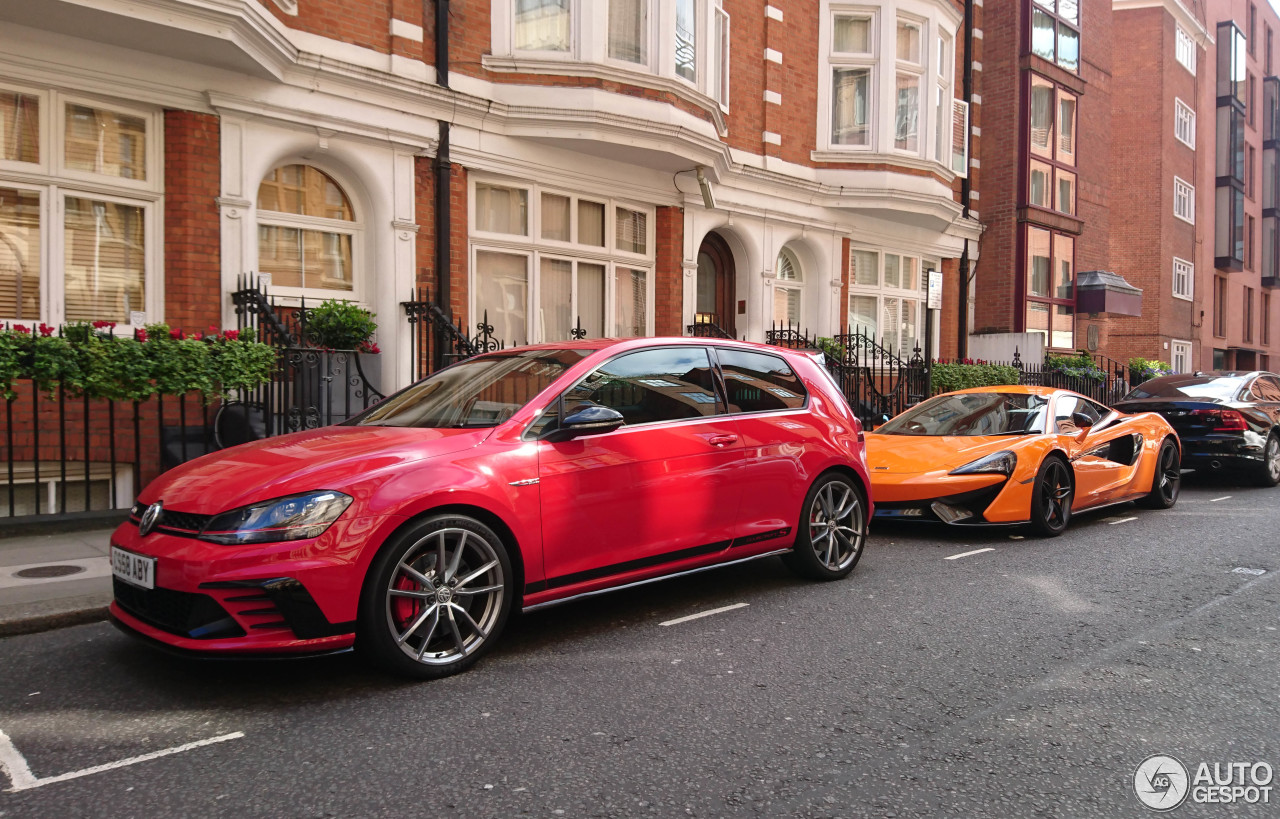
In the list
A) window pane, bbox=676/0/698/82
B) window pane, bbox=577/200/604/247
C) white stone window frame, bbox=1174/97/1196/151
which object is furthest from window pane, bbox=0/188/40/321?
white stone window frame, bbox=1174/97/1196/151

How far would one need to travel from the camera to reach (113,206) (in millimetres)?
9578

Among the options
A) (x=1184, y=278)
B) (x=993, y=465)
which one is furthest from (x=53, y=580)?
(x=1184, y=278)

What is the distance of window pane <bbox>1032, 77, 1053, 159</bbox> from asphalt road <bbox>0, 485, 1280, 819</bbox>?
62.2ft

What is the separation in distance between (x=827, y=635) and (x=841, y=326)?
43.2ft

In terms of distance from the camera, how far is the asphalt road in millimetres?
3133

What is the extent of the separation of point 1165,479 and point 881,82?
32.9 ft

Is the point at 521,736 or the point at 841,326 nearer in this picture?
the point at 521,736

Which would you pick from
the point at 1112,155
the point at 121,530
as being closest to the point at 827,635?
the point at 121,530

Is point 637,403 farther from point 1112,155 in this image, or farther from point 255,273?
point 1112,155

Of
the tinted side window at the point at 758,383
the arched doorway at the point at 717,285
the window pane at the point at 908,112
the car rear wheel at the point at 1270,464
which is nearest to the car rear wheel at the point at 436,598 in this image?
the tinted side window at the point at 758,383

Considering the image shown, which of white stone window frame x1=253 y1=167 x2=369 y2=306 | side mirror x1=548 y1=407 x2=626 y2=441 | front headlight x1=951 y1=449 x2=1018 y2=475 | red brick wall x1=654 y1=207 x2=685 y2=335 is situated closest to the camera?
side mirror x1=548 y1=407 x2=626 y2=441

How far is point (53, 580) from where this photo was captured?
591 centimetres

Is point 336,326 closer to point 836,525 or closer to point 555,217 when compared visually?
point 555,217

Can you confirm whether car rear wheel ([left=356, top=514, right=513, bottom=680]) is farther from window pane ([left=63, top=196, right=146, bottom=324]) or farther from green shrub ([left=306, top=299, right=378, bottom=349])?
window pane ([left=63, top=196, right=146, bottom=324])
